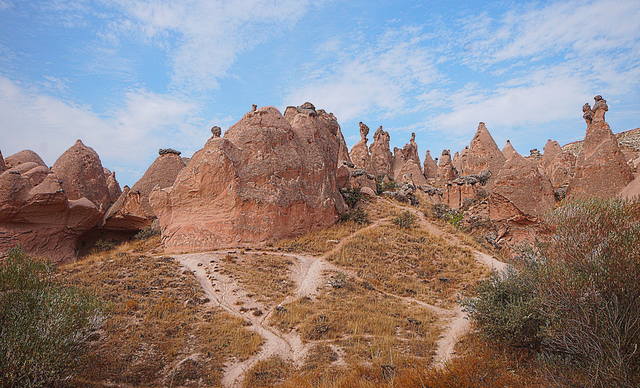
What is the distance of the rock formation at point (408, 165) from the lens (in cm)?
3930

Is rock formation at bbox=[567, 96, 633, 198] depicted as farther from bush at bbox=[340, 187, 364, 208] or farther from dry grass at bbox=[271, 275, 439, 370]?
bush at bbox=[340, 187, 364, 208]

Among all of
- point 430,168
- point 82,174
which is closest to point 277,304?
point 82,174

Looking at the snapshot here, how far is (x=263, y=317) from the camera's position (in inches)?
450

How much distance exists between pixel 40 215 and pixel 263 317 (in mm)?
12663

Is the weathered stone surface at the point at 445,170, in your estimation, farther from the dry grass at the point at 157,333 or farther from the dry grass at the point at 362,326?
the dry grass at the point at 157,333

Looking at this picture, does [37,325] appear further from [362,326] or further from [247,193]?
[247,193]

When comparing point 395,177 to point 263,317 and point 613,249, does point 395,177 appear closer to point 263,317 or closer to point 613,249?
point 263,317

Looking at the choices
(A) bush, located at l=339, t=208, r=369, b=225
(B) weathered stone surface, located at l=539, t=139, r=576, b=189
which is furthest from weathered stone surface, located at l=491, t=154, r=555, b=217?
(B) weathered stone surface, located at l=539, t=139, r=576, b=189

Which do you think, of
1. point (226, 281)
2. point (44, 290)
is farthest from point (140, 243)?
point (44, 290)

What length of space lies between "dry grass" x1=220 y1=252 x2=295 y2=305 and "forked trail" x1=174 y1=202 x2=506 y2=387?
21 cm

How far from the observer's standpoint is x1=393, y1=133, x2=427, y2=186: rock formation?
39.3 meters

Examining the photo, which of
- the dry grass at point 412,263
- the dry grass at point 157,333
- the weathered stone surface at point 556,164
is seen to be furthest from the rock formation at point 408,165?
the dry grass at point 157,333

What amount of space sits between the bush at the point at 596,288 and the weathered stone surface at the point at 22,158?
2490cm

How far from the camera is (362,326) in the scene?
416 inches
